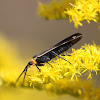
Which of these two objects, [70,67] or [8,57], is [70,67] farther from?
[8,57]

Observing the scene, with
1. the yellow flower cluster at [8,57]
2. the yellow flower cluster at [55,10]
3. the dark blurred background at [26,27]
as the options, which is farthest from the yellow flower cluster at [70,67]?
the dark blurred background at [26,27]

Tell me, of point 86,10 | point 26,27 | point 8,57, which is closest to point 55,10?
point 86,10

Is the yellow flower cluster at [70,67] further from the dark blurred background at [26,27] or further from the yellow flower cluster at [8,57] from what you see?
the dark blurred background at [26,27]

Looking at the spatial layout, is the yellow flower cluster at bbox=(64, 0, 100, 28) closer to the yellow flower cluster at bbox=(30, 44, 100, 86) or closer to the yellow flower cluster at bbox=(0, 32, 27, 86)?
the yellow flower cluster at bbox=(30, 44, 100, 86)

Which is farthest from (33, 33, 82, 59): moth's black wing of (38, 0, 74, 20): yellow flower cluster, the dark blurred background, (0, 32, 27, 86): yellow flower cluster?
the dark blurred background

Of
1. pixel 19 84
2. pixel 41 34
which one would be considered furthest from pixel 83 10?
pixel 41 34

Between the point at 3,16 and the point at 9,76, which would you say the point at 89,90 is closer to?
the point at 9,76
